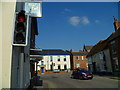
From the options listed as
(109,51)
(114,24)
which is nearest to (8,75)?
(109,51)

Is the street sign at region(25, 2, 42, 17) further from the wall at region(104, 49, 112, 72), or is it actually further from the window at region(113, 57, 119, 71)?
the wall at region(104, 49, 112, 72)

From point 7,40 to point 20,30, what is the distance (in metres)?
1.79

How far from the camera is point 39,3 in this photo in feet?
21.0

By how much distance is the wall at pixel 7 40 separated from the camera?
494 centimetres

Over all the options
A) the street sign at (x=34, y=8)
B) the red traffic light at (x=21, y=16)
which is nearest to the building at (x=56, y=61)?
the street sign at (x=34, y=8)

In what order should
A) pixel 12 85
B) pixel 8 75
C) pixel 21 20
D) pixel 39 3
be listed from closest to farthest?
pixel 21 20 < pixel 8 75 < pixel 12 85 < pixel 39 3

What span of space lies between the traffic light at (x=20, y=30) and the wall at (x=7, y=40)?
1.62 m

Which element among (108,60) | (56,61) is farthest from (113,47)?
(56,61)

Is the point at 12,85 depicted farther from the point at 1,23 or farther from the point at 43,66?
the point at 43,66

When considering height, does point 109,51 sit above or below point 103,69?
above

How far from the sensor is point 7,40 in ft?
17.2

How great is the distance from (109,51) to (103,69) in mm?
5117

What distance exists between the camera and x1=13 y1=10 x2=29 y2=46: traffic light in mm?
3664

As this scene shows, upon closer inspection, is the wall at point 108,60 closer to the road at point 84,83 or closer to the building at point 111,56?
the building at point 111,56
